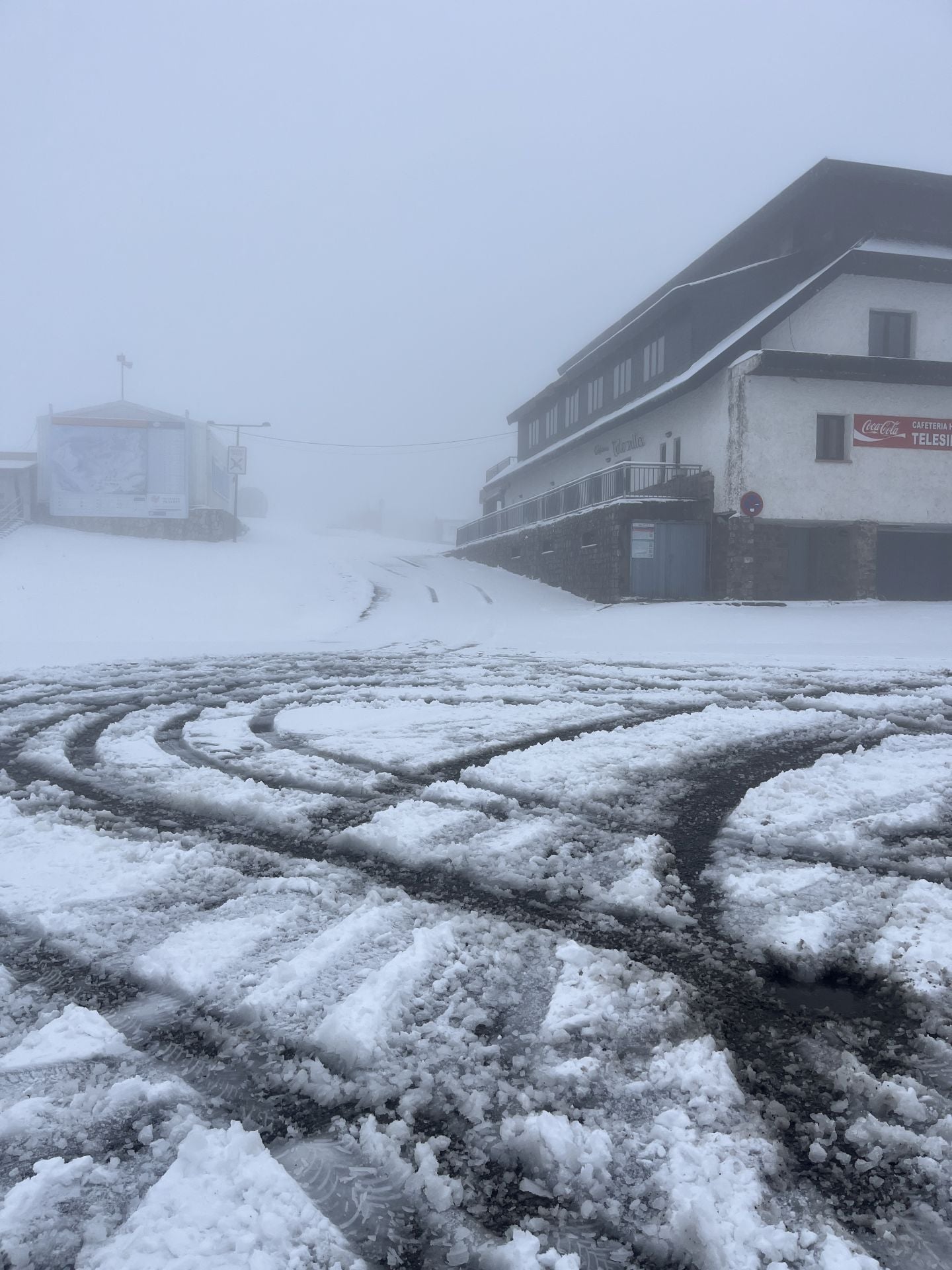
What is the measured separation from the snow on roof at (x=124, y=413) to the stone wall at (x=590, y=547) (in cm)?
1801

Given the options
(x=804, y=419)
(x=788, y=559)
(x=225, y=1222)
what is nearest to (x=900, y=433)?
(x=804, y=419)

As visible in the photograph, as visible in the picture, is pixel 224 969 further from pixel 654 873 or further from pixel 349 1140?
pixel 654 873

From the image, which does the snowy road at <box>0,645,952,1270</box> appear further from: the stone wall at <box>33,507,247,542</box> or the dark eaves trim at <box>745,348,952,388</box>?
the stone wall at <box>33,507,247,542</box>

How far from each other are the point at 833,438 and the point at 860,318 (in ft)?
11.3

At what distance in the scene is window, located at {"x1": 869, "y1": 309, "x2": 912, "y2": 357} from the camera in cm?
1930

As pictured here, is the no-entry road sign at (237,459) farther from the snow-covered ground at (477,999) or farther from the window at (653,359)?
the snow-covered ground at (477,999)

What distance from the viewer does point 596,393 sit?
2753 cm

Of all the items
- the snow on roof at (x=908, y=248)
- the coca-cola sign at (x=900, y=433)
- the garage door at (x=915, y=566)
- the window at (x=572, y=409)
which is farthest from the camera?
the window at (x=572, y=409)

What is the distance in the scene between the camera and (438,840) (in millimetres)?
2893

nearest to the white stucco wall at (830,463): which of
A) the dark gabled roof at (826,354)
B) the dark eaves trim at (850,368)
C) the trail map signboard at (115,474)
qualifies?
the dark eaves trim at (850,368)

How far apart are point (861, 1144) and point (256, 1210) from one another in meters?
1.02

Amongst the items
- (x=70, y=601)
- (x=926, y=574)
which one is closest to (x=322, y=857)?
(x=70, y=601)

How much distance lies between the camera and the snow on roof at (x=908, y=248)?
62.6 feet

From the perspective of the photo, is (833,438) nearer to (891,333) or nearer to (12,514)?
(891,333)
